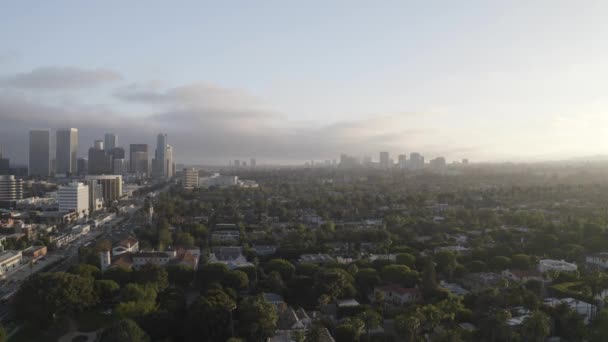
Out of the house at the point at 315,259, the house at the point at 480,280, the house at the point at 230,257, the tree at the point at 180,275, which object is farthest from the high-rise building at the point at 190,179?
the house at the point at 480,280

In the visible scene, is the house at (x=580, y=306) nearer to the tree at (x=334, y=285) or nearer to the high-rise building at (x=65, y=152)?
the tree at (x=334, y=285)

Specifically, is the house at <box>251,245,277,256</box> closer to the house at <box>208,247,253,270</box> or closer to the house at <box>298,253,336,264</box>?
the house at <box>208,247,253,270</box>

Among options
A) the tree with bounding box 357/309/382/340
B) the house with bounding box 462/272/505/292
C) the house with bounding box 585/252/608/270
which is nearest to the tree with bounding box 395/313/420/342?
the tree with bounding box 357/309/382/340

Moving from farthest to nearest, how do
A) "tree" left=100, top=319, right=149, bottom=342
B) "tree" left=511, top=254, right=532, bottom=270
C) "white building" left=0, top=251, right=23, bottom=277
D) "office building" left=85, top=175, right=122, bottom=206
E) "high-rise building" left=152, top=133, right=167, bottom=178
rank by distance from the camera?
"high-rise building" left=152, top=133, right=167, bottom=178, "office building" left=85, top=175, right=122, bottom=206, "white building" left=0, top=251, right=23, bottom=277, "tree" left=511, top=254, right=532, bottom=270, "tree" left=100, top=319, right=149, bottom=342

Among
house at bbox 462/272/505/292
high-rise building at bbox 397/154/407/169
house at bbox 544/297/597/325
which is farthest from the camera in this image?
high-rise building at bbox 397/154/407/169

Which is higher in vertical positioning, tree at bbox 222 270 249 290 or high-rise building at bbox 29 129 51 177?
high-rise building at bbox 29 129 51 177

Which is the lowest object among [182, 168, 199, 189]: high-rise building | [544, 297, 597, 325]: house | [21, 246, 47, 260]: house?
[21, 246, 47, 260]: house

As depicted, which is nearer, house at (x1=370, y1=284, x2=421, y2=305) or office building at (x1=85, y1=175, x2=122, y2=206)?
house at (x1=370, y1=284, x2=421, y2=305)
